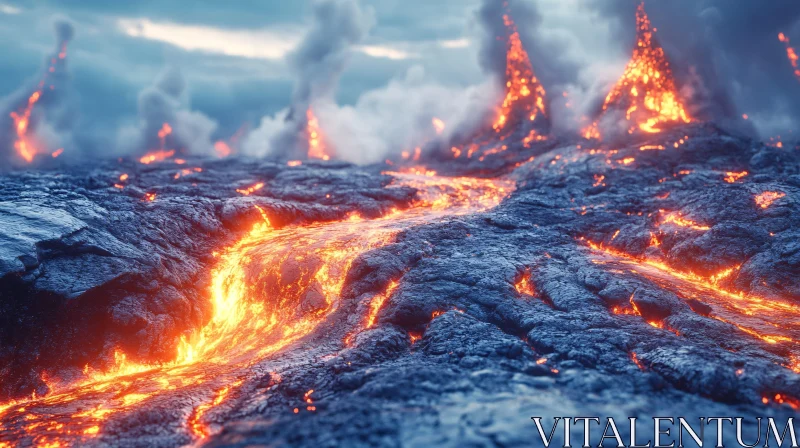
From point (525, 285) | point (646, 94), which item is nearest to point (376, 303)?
point (525, 285)

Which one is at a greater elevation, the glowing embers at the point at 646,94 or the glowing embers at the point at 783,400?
the glowing embers at the point at 646,94

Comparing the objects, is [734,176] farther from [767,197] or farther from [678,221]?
[678,221]

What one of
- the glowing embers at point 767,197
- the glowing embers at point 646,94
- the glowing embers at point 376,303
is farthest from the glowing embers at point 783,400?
the glowing embers at point 646,94

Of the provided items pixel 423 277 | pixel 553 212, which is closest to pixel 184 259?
pixel 423 277

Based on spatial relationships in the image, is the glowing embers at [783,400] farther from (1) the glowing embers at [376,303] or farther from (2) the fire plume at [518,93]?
(2) the fire plume at [518,93]

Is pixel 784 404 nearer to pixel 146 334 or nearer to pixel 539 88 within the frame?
pixel 146 334
